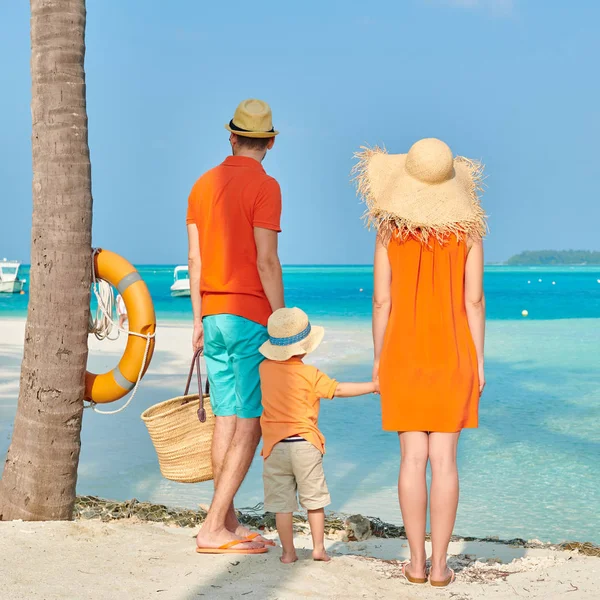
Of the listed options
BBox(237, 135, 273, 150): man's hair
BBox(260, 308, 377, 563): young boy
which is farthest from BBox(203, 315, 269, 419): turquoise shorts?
BBox(237, 135, 273, 150): man's hair

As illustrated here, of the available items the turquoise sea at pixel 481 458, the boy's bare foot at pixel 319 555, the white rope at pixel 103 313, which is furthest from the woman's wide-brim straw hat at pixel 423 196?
the turquoise sea at pixel 481 458

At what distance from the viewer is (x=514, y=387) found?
1215 centimetres

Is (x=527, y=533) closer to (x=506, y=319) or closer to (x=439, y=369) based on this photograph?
(x=439, y=369)

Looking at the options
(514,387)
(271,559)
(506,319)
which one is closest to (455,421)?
(271,559)

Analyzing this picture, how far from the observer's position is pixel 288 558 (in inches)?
131

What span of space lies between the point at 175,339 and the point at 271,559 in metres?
13.3

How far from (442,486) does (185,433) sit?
1.18 m

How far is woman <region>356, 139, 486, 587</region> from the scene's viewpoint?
10.2 feet

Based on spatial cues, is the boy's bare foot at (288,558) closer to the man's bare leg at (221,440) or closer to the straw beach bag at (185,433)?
the man's bare leg at (221,440)

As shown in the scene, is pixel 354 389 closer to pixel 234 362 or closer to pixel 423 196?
pixel 234 362

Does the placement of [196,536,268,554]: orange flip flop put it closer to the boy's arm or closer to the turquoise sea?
the boy's arm

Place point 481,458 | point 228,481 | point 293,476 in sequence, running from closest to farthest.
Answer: point 293,476, point 228,481, point 481,458

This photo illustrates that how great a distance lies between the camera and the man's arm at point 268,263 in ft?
11.1

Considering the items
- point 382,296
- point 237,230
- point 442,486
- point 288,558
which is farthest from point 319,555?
point 237,230
